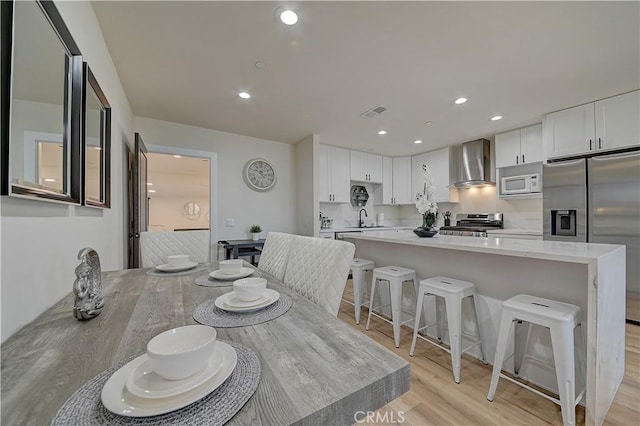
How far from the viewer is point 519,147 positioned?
12.2ft

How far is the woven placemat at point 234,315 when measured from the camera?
0.81m

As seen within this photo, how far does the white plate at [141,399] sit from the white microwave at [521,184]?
14.8 ft

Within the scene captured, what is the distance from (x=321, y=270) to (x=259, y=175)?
3.14 meters

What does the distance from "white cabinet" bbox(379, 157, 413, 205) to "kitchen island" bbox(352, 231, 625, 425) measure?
10.5ft

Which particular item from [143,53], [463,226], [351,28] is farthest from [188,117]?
[463,226]

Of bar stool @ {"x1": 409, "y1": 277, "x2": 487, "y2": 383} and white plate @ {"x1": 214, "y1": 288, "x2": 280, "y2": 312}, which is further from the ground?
white plate @ {"x1": 214, "y1": 288, "x2": 280, "y2": 312}

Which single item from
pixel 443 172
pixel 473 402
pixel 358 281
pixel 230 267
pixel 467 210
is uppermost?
pixel 443 172

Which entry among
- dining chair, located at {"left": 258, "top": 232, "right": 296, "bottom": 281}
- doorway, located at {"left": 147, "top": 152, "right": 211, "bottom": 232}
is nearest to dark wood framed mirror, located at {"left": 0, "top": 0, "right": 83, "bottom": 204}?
dining chair, located at {"left": 258, "top": 232, "right": 296, "bottom": 281}

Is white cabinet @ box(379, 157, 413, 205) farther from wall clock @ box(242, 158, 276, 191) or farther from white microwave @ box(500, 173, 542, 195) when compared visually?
wall clock @ box(242, 158, 276, 191)

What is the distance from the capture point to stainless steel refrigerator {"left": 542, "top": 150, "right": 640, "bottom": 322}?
2598mm

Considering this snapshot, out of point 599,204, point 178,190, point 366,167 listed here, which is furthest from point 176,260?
point 178,190

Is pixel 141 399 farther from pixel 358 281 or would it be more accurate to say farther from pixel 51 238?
pixel 358 281

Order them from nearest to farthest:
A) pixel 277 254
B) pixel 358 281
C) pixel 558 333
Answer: pixel 558 333
pixel 277 254
pixel 358 281

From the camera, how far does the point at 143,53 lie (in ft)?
6.62
